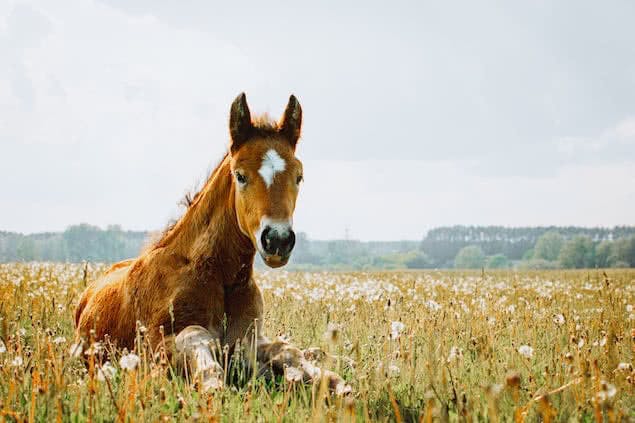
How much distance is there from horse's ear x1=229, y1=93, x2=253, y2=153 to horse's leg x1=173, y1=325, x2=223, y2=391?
76.7 inches

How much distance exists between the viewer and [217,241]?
5.86 m

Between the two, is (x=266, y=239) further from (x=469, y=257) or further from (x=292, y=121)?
(x=469, y=257)

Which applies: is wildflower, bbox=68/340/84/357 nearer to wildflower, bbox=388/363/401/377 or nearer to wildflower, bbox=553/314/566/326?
wildflower, bbox=388/363/401/377

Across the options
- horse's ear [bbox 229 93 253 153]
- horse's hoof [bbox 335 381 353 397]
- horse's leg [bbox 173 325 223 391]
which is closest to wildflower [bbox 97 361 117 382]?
horse's leg [bbox 173 325 223 391]

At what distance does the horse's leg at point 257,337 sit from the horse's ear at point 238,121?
1.52m

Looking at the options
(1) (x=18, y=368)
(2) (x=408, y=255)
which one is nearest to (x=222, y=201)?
(1) (x=18, y=368)

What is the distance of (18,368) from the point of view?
13.3 feet

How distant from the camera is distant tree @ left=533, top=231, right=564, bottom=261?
176 m

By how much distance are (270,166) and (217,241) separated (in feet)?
3.37

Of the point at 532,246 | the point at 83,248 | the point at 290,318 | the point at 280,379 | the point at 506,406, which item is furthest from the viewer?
the point at 532,246

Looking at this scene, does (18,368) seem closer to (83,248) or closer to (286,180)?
(286,180)

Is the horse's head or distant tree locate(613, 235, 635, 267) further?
distant tree locate(613, 235, 635, 267)

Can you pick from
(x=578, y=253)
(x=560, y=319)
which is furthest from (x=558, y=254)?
(x=560, y=319)

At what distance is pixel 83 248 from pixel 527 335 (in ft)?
408
